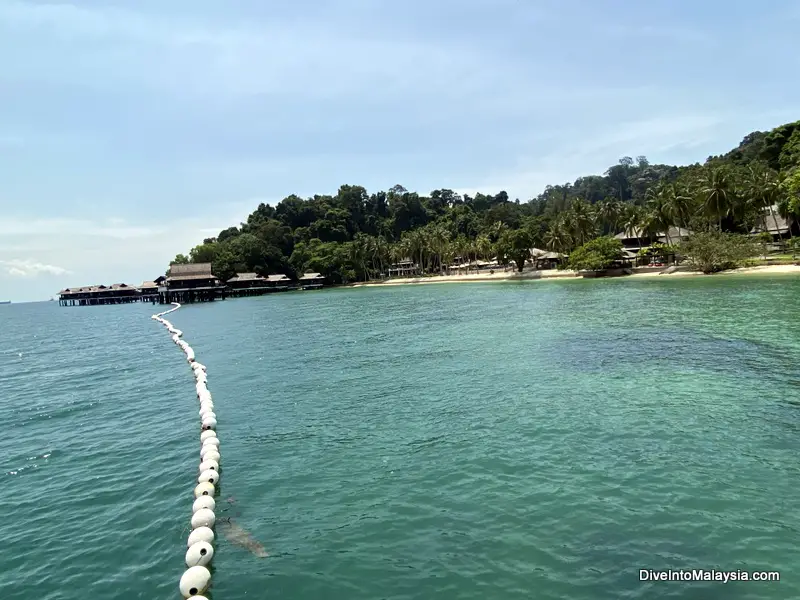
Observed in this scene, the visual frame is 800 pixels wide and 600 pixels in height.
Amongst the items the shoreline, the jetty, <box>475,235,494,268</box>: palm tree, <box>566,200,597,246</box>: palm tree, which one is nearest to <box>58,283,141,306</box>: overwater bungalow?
the jetty

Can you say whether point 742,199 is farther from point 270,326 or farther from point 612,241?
point 270,326

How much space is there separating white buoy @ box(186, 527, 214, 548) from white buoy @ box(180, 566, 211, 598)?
1.00 metres

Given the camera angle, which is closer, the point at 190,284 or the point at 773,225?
the point at 773,225

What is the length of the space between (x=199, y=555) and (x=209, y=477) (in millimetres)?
3486

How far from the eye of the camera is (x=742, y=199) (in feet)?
261

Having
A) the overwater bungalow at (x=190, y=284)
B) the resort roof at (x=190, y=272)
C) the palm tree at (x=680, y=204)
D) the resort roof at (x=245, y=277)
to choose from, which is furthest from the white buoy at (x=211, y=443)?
the resort roof at (x=245, y=277)

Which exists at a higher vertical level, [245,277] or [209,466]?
[245,277]

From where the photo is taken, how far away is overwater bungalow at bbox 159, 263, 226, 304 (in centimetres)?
11575

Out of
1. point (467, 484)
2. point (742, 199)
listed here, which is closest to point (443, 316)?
point (467, 484)

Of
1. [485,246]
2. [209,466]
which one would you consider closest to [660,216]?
[485,246]

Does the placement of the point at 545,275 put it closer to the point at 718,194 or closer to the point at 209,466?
the point at 718,194

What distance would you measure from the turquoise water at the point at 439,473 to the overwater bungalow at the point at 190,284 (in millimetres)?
93994

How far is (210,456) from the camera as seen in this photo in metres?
13.2

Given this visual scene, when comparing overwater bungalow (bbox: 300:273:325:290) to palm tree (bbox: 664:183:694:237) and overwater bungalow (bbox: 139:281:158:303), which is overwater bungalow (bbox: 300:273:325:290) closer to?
overwater bungalow (bbox: 139:281:158:303)
